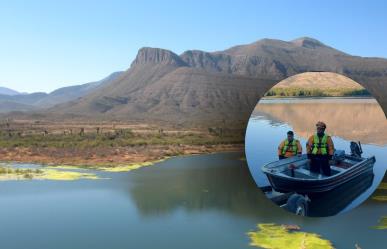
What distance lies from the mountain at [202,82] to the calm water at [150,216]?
3607 centimetres

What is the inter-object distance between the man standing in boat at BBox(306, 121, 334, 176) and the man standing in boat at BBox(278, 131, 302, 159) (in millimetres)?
183

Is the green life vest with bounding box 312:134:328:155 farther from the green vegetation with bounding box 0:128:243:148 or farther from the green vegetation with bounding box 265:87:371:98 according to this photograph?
the green vegetation with bounding box 0:128:243:148

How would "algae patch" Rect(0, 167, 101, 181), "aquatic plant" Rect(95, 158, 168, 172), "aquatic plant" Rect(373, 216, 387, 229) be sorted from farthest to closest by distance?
1. "aquatic plant" Rect(95, 158, 168, 172)
2. "algae patch" Rect(0, 167, 101, 181)
3. "aquatic plant" Rect(373, 216, 387, 229)

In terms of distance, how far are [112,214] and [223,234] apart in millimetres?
4357

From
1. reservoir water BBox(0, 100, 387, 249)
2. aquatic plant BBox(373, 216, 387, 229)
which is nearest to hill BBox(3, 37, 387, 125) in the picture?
reservoir water BBox(0, 100, 387, 249)

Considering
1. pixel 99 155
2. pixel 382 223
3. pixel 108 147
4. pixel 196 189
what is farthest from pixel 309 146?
pixel 108 147

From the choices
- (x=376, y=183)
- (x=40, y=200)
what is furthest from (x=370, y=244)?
(x=40, y=200)

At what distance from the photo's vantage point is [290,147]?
8789 millimetres

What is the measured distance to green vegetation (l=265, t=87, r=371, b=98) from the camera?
9.42m

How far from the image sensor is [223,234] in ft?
46.2

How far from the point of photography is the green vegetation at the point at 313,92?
9422 millimetres

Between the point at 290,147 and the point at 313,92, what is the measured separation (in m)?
1.61

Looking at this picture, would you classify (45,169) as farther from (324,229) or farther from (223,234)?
(324,229)

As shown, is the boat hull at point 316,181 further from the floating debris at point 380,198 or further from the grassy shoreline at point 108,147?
the grassy shoreline at point 108,147
